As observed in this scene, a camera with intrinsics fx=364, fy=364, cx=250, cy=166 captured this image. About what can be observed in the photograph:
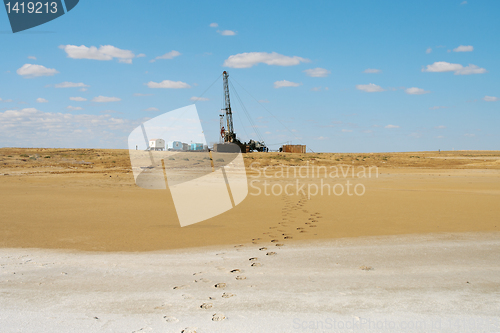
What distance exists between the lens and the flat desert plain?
400cm

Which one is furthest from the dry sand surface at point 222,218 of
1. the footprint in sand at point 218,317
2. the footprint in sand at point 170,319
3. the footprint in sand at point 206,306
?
the footprint in sand at point 218,317

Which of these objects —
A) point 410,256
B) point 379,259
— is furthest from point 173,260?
point 410,256

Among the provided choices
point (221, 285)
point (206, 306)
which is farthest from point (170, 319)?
point (221, 285)

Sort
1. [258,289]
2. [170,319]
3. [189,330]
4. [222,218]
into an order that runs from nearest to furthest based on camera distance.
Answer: [189,330]
[170,319]
[258,289]
[222,218]

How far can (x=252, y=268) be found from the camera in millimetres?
5918

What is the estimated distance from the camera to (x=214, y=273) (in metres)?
5.68

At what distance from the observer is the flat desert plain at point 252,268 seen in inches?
158

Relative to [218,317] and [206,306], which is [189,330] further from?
[206,306]

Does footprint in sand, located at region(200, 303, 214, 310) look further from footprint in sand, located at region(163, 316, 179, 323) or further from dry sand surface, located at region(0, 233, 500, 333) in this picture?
footprint in sand, located at region(163, 316, 179, 323)

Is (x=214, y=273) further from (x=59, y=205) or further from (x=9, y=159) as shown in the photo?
(x=9, y=159)

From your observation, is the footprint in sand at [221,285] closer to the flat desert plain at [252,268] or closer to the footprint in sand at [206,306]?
the flat desert plain at [252,268]

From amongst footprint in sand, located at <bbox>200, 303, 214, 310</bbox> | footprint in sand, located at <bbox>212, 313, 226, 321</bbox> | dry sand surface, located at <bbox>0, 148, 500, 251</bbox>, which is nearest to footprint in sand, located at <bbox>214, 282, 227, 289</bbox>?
footprint in sand, located at <bbox>200, 303, 214, 310</bbox>

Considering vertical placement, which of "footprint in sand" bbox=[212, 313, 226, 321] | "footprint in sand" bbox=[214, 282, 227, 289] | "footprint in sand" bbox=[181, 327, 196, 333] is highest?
"footprint in sand" bbox=[181, 327, 196, 333]

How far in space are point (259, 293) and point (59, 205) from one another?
9609mm
